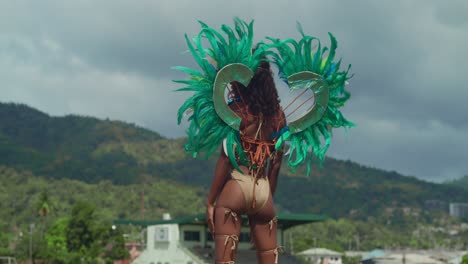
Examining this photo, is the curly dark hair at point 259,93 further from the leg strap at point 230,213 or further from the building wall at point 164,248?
the building wall at point 164,248

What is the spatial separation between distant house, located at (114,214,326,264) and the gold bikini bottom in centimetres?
3947

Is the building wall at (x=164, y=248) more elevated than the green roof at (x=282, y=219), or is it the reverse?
the green roof at (x=282, y=219)

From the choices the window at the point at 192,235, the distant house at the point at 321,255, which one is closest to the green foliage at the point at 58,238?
the window at the point at 192,235

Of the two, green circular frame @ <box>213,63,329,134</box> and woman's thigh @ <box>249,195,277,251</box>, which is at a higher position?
green circular frame @ <box>213,63,329,134</box>

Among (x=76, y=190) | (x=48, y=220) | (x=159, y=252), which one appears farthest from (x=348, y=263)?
(x=76, y=190)

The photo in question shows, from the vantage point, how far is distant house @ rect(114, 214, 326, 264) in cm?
5500

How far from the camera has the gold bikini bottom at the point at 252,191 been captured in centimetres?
1470

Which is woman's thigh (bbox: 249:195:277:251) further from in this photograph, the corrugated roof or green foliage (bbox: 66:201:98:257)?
the corrugated roof

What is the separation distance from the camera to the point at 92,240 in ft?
234

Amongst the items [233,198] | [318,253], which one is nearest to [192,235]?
[233,198]

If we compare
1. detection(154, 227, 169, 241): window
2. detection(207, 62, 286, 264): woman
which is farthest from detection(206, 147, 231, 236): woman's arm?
detection(154, 227, 169, 241): window

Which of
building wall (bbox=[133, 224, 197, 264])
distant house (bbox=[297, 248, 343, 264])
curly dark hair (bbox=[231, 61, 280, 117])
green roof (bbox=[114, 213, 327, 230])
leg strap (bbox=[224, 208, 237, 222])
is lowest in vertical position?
distant house (bbox=[297, 248, 343, 264])

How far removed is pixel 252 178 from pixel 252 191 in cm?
25

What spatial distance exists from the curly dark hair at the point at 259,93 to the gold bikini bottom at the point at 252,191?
1273 millimetres
